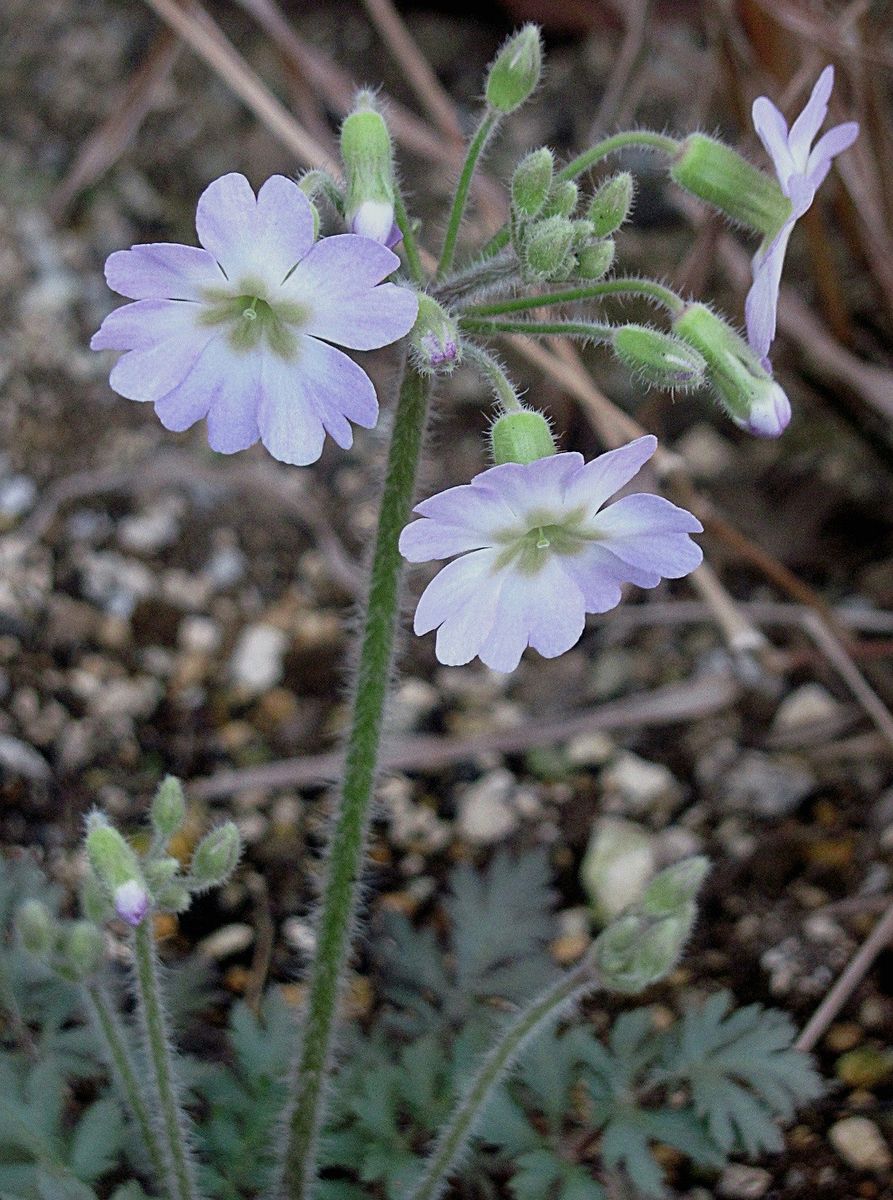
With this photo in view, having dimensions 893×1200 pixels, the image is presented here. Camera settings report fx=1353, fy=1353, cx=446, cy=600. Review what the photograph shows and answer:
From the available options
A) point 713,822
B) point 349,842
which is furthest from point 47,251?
point 349,842

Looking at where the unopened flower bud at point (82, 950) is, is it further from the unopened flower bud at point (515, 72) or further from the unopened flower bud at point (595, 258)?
the unopened flower bud at point (515, 72)

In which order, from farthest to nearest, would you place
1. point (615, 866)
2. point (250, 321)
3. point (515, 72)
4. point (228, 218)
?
1. point (615, 866)
2. point (515, 72)
3. point (250, 321)
4. point (228, 218)

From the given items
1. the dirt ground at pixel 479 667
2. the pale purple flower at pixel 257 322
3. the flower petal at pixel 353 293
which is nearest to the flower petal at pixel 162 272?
the pale purple flower at pixel 257 322

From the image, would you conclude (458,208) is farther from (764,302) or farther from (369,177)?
(764,302)

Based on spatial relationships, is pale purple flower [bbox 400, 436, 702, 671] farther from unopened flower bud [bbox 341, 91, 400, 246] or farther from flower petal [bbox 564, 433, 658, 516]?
unopened flower bud [bbox 341, 91, 400, 246]

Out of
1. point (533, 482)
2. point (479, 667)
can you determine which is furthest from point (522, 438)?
point (479, 667)

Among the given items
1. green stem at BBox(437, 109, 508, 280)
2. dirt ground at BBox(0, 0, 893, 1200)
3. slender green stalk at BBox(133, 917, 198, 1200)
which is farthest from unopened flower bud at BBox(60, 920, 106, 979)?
green stem at BBox(437, 109, 508, 280)
